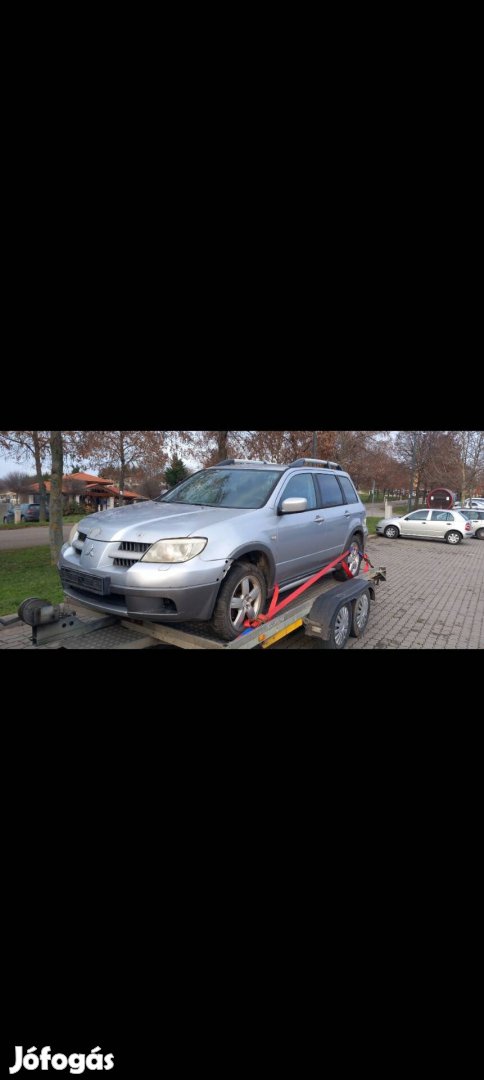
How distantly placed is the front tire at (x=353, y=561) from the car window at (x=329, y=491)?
25.7 inches

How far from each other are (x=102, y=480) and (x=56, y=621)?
7.65m

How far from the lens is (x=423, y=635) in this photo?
5.16 metres

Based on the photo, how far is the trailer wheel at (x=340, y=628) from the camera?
3994 millimetres

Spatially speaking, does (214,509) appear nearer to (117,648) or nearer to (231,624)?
(231,624)

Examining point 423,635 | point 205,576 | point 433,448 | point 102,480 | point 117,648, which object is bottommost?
point 423,635

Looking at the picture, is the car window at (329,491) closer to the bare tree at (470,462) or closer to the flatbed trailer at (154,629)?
the flatbed trailer at (154,629)

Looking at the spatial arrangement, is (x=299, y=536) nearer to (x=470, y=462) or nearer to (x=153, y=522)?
(x=153, y=522)

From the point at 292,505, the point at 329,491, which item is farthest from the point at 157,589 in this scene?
the point at 329,491

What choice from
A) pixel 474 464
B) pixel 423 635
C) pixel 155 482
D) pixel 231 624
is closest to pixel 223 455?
pixel 155 482

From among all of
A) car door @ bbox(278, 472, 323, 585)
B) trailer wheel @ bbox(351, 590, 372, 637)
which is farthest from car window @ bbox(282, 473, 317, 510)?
trailer wheel @ bbox(351, 590, 372, 637)

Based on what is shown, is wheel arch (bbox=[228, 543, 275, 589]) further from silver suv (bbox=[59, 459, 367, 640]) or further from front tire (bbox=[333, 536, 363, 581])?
front tire (bbox=[333, 536, 363, 581])

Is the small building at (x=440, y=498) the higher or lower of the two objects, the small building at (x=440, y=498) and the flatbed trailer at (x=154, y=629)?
the higher

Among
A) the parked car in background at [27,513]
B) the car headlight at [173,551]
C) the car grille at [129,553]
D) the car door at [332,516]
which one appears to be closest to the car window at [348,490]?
the car door at [332,516]

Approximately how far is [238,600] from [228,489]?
44.2 inches
